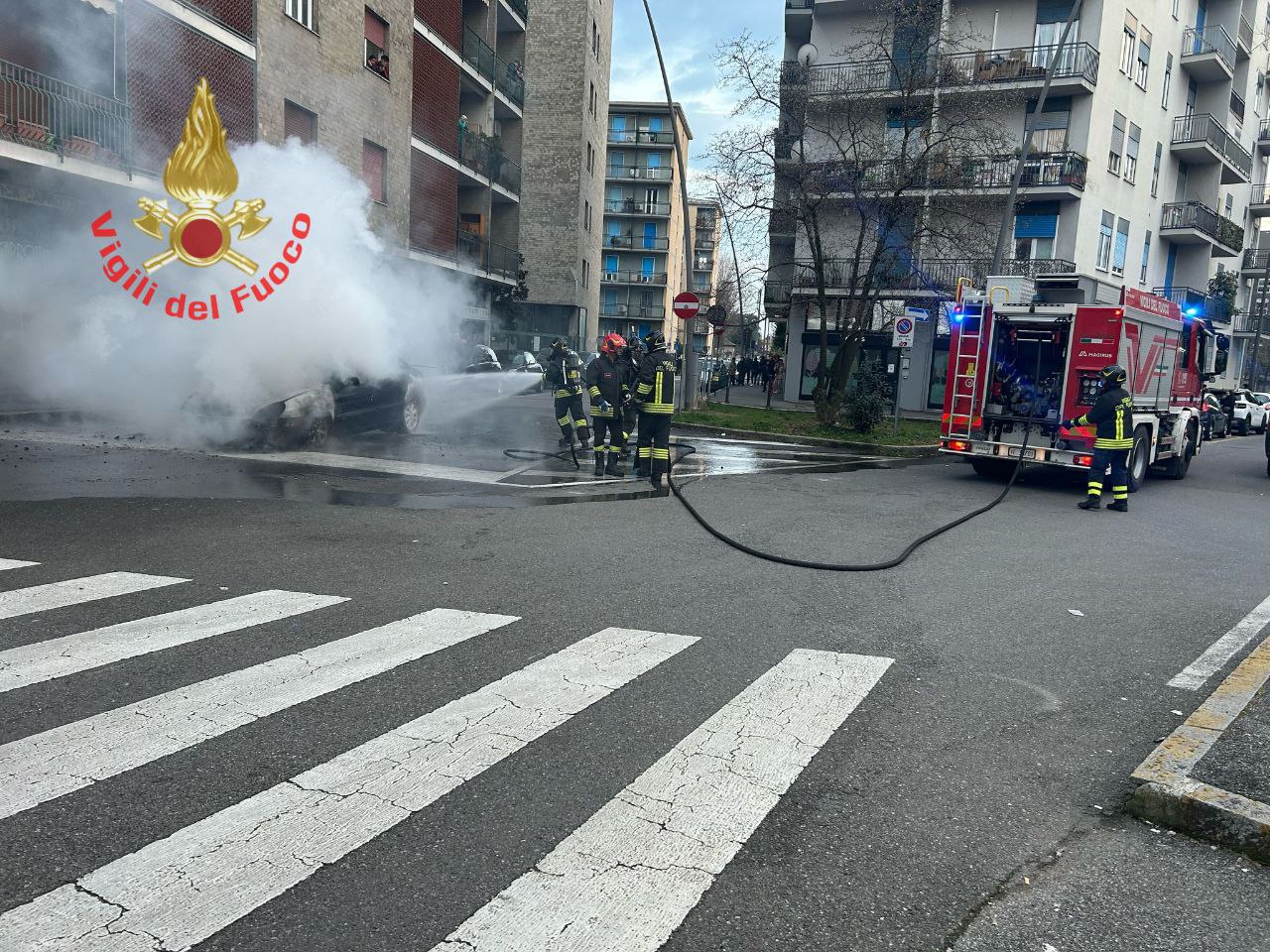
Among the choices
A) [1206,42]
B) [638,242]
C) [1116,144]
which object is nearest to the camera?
[1116,144]

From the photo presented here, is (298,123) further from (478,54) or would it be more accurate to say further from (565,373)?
(478,54)

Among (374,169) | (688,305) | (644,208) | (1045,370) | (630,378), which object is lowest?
(630,378)

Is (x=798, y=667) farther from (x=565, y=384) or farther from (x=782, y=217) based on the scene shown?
(x=782, y=217)

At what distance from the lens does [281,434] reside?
1231 centimetres

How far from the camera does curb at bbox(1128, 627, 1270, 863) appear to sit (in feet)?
10.3

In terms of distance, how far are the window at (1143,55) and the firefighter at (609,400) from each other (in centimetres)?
2967

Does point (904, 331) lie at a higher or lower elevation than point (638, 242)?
lower

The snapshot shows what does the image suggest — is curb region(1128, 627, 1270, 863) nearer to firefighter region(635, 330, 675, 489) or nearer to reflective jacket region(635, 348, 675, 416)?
firefighter region(635, 330, 675, 489)

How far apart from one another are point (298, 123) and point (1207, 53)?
34.6m

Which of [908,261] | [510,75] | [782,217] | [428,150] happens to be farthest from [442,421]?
[510,75]

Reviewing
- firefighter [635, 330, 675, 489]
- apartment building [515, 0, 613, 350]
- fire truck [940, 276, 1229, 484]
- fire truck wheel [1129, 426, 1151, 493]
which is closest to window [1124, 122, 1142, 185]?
fire truck [940, 276, 1229, 484]

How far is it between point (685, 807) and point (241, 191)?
529 inches

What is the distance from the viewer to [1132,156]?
34.4 m

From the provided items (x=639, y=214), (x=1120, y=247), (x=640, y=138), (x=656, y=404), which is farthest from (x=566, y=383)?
(x=640, y=138)
